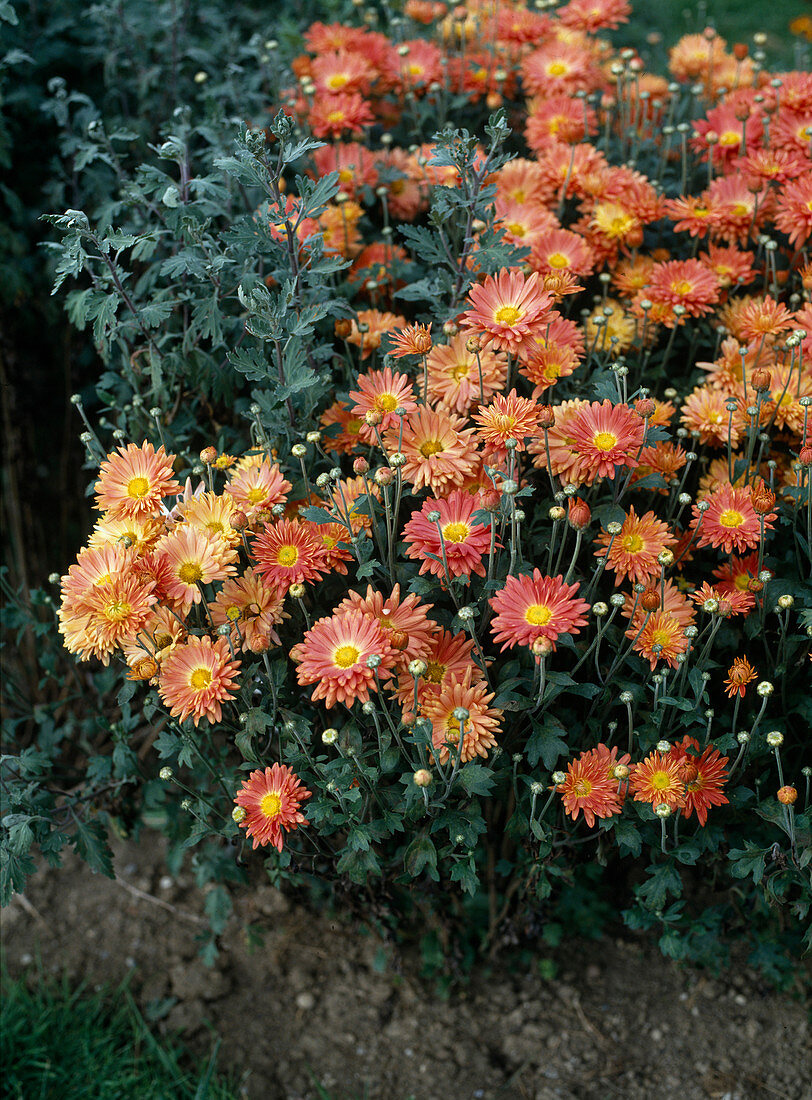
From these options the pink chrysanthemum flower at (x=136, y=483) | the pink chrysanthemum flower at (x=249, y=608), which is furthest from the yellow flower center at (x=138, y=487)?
the pink chrysanthemum flower at (x=249, y=608)

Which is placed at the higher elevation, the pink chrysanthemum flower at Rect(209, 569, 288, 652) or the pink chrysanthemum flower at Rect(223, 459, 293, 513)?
the pink chrysanthemum flower at Rect(223, 459, 293, 513)

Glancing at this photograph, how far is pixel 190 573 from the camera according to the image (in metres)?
1.67

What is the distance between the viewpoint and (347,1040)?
2.26 metres

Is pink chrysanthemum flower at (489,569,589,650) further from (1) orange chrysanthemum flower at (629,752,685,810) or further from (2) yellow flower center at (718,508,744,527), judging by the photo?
(2) yellow flower center at (718,508,744,527)

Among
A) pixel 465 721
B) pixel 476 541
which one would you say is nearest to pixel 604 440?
pixel 476 541

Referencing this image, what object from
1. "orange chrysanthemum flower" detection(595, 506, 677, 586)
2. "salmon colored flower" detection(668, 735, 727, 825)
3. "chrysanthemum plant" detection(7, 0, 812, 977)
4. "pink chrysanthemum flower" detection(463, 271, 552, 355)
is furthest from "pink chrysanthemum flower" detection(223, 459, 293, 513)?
"salmon colored flower" detection(668, 735, 727, 825)

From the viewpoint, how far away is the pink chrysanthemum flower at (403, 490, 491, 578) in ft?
5.35

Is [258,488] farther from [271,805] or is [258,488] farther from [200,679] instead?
[271,805]

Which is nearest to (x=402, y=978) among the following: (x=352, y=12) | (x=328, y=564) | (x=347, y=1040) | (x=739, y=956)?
(x=347, y=1040)

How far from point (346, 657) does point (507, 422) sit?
1.61ft

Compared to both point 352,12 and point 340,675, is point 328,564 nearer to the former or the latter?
point 340,675

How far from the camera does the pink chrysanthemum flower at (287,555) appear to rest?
1.63m

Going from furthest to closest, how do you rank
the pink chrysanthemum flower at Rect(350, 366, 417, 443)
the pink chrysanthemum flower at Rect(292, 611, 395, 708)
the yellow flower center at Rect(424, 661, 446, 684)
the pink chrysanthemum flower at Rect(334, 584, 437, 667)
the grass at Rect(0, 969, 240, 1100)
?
the grass at Rect(0, 969, 240, 1100) < the pink chrysanthemum flower at Rect(350, 366, 417, 443) < the yellow flower center at Rect(424, 661, 446, 684) < the pink chrysanthemum flower at Rect(334, 584, 437, 667) < the pink chrysanthemum flower at Rect(292, 611, 395, 708)

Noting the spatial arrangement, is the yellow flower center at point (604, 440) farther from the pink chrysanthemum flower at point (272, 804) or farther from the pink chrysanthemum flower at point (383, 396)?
the pink chrysanthemum flower at point (272, 804)
